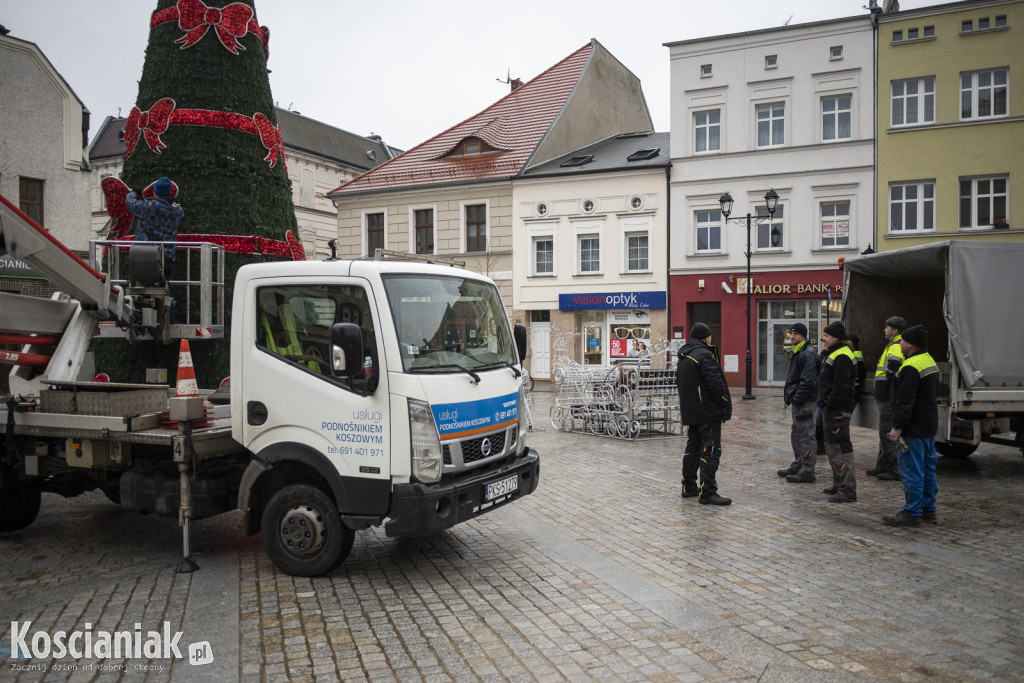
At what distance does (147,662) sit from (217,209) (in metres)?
5.38

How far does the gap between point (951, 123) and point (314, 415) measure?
25428mm

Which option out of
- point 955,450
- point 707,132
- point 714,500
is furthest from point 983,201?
point 714,500

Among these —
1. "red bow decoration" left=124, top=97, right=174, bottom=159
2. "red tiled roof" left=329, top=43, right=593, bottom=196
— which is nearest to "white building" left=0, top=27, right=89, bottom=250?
"red tiled roof" left=329, top=43, right=593, bottom=196

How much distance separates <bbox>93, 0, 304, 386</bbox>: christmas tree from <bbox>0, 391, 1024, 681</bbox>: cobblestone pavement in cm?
294

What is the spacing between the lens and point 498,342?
6590 millimetres

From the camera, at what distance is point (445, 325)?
5.97m

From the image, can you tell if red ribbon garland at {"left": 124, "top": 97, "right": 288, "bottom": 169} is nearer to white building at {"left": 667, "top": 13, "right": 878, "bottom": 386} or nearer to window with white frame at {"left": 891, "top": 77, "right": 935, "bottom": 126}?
white building at {"left": 667, "top": 13, "right": 878, "bottom": 386}

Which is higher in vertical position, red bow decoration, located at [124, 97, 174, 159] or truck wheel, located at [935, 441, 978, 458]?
red bow decoration, located at [124, 97, 174, 159]

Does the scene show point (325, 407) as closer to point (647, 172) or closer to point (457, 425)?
point (457, 425)

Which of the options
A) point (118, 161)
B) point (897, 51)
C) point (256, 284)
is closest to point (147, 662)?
point (256, 284)

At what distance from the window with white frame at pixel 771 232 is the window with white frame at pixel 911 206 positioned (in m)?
3.41

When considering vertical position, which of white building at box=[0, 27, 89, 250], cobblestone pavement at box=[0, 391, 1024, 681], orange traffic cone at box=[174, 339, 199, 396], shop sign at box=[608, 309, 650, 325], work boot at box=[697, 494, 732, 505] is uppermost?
white building at box=[0, 27, 89, 250]

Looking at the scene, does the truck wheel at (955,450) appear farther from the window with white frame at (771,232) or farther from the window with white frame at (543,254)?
the window with white frame at (543,254)

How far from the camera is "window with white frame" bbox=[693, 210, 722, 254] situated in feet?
88.3
